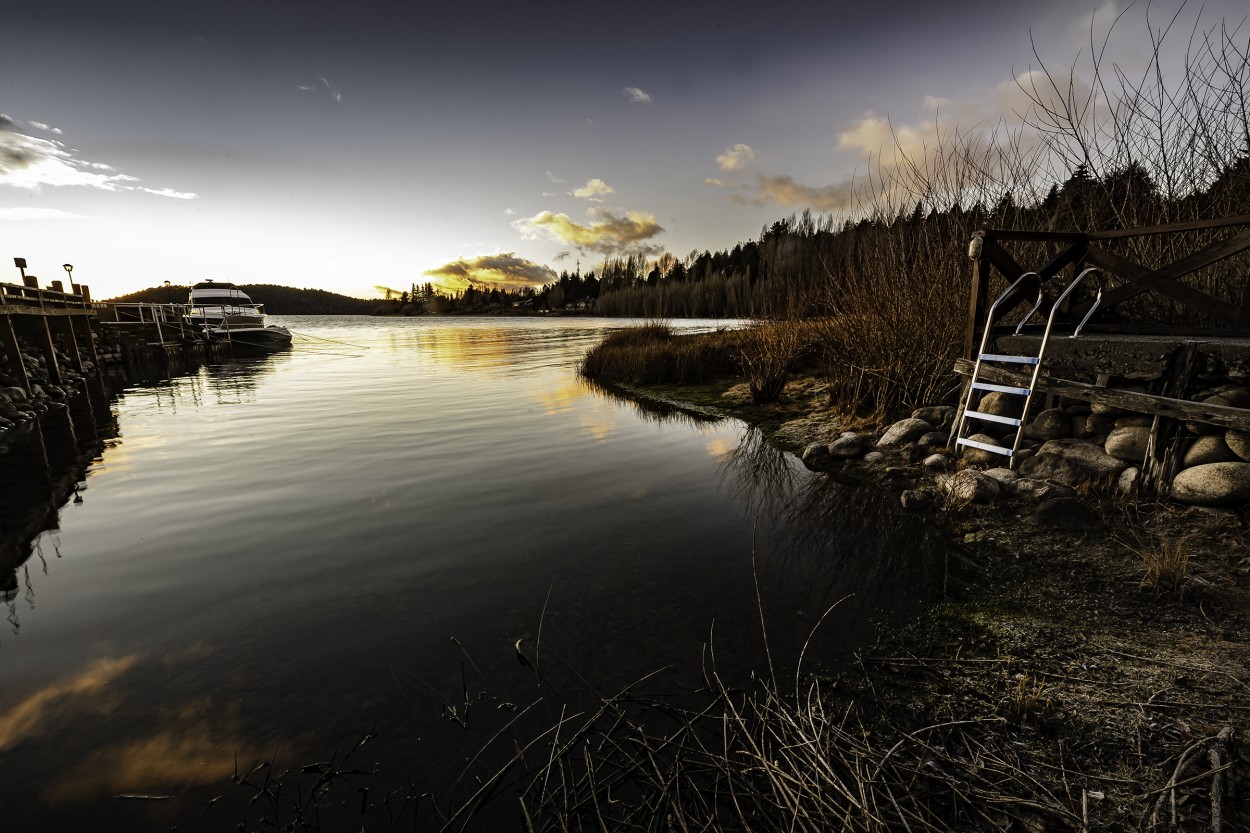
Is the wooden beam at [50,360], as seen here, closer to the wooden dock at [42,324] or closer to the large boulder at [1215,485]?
the wooden dock at [42,324]

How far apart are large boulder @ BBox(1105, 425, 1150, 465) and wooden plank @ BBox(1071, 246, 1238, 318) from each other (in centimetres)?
174

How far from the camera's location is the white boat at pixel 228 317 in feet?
109

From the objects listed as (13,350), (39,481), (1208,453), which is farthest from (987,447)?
(13,350)

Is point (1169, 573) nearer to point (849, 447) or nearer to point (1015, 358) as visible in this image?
point (1015, 358)

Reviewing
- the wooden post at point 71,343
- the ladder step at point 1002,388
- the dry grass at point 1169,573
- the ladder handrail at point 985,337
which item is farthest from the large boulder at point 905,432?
the wooden post at point 71,343

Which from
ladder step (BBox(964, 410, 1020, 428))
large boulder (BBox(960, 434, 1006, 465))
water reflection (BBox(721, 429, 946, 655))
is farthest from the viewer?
large boulder (BBox(960, 434, 1006, 465))

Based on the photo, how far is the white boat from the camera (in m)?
33.1

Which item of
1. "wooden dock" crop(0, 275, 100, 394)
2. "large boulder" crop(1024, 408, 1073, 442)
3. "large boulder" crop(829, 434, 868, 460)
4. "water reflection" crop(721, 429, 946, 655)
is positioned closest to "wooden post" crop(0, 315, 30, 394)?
"wooden dock" crop(0, 275, 100, 394)

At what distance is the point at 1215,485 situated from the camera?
444cm

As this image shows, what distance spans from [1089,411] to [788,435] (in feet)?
14.8

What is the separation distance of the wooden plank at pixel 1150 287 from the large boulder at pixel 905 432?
2579 millimetres

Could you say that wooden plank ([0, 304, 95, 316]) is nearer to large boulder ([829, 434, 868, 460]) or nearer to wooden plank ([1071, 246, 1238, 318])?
large boulder ([829, 434, 868, 460])

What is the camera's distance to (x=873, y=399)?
9.60m

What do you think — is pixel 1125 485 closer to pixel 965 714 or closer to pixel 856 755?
pixel 965 714
